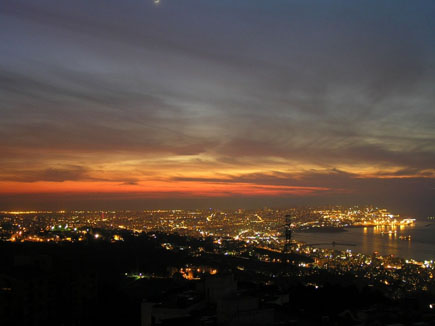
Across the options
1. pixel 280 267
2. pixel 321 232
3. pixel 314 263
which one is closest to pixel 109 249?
pixel 280 267

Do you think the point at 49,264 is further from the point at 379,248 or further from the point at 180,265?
the point at 379,248

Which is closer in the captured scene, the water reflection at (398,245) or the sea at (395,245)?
the sea at (395,245)

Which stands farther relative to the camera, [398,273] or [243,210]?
[243,210]

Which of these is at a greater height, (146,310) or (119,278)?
(146,310)

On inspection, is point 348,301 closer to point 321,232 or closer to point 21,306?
point 21,306

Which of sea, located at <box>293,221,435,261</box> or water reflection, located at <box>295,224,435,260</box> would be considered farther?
water reflection, located at <box>295,224,435,260</box>

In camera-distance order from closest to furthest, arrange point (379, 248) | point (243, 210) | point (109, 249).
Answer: point (109, 249)
point (379, 248)
point (243, 210)

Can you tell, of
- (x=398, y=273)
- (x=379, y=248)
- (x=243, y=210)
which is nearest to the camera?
(x=398, y=273)

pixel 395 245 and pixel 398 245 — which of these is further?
pixel 395 245

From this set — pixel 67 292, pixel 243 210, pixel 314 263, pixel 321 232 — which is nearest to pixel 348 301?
pixel 67 292
